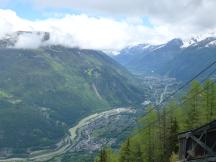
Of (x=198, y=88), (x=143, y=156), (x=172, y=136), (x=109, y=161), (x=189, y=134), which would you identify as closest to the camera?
(x=189, y=134)

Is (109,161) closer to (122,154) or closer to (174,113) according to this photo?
(122,154)

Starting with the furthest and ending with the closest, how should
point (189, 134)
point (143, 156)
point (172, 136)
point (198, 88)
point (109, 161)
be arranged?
point (109, 161), point (143, 156), point (198, 88), point (172, 136), point (189, 134)


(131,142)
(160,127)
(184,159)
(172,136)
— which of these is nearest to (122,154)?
(131,142)

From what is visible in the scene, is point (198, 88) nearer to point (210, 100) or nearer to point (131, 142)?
point (210, 100)

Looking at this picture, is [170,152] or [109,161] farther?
[109,161]

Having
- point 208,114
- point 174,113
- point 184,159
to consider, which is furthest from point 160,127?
point 184,159

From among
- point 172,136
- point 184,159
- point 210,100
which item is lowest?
point 184,159

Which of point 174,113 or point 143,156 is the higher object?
point 174,113
